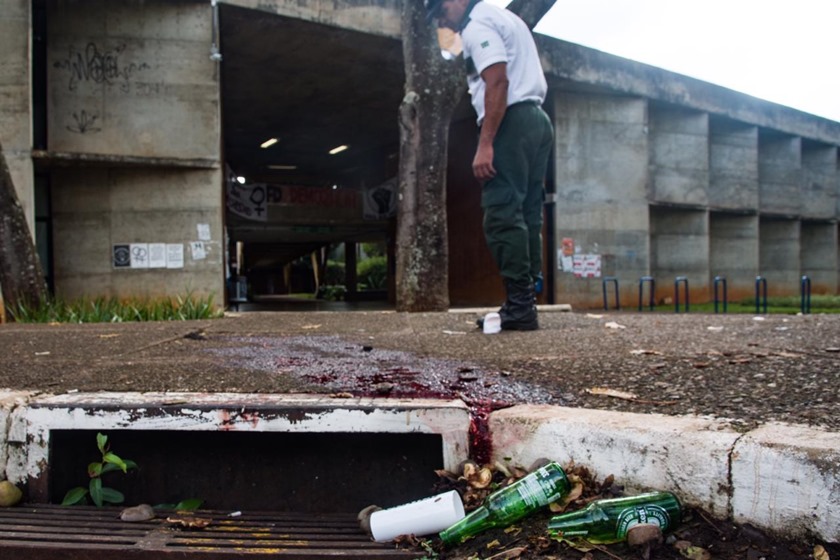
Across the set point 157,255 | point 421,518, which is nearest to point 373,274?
point 157,255

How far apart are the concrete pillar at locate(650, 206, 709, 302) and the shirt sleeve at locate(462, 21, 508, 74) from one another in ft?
45.6

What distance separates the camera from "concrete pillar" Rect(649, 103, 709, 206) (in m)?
16.0

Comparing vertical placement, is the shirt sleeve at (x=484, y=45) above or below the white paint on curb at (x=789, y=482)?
above

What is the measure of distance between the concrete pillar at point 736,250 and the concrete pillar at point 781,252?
4.62ft

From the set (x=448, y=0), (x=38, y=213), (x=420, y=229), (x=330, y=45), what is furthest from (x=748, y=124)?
(x=38, y=213)

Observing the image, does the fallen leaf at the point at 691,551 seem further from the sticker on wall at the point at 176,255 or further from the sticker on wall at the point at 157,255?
the sticker on wall at the point at 157,255

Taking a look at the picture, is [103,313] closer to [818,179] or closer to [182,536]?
[182,536]

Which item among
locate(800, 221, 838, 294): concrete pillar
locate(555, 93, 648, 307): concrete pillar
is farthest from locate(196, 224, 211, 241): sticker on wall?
locate(800, 221, 838, 294): concrete pillar

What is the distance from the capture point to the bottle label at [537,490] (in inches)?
55.0

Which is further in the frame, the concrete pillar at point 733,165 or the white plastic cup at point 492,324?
the concrete pillar at point 733,165

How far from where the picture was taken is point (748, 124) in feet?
57.2

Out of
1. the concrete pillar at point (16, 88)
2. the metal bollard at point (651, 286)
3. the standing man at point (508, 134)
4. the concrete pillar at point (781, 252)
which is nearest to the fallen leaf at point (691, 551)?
the standing man at point (508, 134)

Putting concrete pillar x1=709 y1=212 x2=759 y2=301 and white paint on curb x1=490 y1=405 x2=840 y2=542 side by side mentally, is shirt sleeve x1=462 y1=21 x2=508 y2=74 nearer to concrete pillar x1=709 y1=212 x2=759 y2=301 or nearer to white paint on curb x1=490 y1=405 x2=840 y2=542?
white paint on curb x1=490 y1=405 x2=840 y2=542

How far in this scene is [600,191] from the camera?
598 inches
